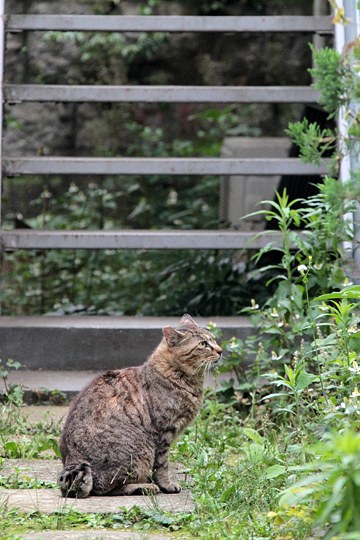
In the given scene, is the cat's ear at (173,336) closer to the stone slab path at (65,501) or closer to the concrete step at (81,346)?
the stone slab path at (65,501)

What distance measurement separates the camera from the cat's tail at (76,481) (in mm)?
3771

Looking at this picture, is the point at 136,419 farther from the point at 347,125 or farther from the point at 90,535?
the point at 347,125

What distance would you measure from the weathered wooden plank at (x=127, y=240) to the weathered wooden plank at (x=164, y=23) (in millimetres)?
1314

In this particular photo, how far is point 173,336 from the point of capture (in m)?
4.43

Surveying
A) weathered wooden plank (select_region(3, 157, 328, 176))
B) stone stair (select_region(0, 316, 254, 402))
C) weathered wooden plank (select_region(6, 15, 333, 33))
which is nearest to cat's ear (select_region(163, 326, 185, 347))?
stone stair (select_region(0, 316, 254, 402))

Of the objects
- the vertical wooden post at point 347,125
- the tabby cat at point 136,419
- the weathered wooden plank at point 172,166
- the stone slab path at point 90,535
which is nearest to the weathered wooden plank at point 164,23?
the vertical wooden post at point 347,125

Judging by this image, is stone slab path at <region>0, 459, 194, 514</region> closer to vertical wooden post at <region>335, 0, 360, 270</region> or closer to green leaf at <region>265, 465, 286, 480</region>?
green leaf at <region>265, 465, 286, 480</region>

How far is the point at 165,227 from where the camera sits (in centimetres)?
909

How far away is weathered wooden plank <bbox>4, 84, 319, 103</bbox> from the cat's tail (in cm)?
299

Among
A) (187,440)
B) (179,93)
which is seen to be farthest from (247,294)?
(187,440)

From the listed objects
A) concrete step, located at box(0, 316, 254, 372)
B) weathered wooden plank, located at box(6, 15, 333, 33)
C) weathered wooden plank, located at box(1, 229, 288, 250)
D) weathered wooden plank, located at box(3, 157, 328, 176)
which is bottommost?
concrete step, located at box(0, 316, 254, 372)

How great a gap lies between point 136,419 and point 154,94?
272cm

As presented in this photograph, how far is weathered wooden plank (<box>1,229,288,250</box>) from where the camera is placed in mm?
6027

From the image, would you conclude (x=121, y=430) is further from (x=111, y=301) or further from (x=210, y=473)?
(x=111, y=301)
